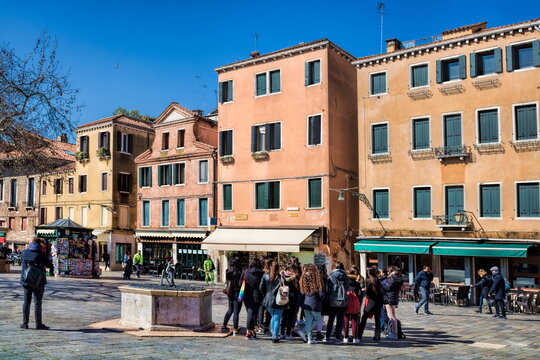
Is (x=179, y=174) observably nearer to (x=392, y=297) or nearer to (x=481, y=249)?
(x=481, y=249)

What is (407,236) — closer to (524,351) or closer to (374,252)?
(374,252)

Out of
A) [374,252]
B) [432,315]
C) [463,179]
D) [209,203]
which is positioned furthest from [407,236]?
[209,203]

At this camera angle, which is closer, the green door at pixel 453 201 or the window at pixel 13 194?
the green door at pixel 453 201

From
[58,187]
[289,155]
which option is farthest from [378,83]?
[58,187]

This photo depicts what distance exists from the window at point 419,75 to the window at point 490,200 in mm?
5453

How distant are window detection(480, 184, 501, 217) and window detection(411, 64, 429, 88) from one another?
5453 mm

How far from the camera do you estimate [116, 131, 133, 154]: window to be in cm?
4381

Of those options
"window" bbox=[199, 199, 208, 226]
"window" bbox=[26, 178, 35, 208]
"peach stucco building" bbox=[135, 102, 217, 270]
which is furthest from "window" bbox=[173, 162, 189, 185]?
"window" bbox=[26, 178, 35, 208]

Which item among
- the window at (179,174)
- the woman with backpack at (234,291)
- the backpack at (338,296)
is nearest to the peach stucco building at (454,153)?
the backpack at (338,296)

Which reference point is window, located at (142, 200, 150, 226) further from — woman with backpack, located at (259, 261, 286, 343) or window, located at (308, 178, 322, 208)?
woman with backpack, located at (259, 261, 286, 343)

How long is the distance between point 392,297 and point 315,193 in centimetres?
1669

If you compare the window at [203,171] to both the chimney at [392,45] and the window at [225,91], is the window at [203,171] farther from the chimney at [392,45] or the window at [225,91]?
the chimney at [392,45]

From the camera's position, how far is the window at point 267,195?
104 feet

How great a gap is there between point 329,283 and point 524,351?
411 centimetres
